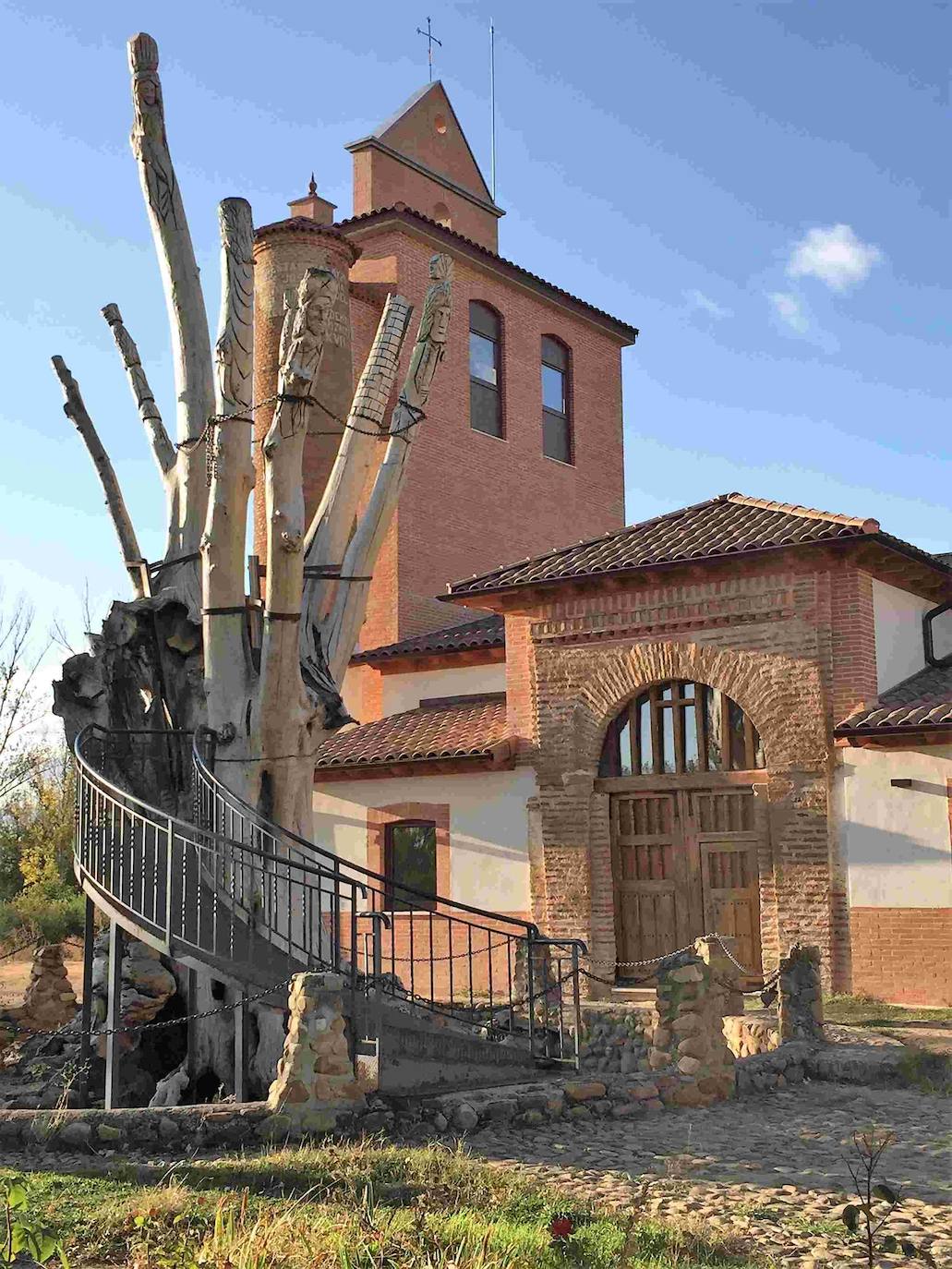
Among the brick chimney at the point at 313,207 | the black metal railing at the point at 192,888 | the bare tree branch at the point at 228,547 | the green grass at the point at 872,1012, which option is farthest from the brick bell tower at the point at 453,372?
the black metal railing at the point at 192,888

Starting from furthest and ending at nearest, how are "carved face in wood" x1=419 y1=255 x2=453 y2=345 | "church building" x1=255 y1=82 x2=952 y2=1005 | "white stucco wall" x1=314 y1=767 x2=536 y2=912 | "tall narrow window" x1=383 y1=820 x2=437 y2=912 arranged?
"tall narrow window" x1=383 y1=820 x2=437 y2=912, "white stucco wall" x1=314 y1=767 x2=536 y2=912, "church building" x1=255 y1=82 x2=952 y2=1005, "carved face in wood" x1=419 y1=255 x2=453 y2=345

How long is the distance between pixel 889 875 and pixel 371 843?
7.18 m

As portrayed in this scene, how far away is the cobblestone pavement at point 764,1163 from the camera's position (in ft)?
21.1

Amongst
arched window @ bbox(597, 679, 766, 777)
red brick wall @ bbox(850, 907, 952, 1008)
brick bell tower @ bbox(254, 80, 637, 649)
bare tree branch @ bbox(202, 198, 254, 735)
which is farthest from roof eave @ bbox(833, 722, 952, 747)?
brick bell tower @ bbox(254, 80, 637, 649)

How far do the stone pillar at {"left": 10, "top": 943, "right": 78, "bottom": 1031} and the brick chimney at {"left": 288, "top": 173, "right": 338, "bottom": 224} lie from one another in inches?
576

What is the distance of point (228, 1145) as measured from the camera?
8109 mm

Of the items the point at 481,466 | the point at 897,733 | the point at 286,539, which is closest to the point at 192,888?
the point at 286,539

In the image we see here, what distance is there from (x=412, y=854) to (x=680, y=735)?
4.35m

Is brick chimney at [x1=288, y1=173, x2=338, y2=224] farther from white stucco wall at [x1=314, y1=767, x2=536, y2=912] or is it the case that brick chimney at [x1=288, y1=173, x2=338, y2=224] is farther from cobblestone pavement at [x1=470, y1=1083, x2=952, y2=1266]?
cobblestone pavement at [x1=470, y1=1083, x2=952, y2=1266]

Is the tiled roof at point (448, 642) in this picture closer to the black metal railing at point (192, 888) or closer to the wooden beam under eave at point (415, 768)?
the wooden beam under eave at point (415, 768)

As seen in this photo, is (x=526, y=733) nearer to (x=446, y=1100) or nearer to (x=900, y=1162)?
(x=446, y=1100)

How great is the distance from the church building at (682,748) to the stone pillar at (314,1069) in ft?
21.7

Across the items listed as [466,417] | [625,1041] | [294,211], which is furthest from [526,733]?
[294,211]

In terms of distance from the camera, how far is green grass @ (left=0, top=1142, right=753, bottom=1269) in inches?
210
